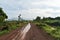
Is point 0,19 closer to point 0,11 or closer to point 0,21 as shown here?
point 0,21

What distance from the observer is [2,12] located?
80375 mm

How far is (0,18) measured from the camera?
6594 cm

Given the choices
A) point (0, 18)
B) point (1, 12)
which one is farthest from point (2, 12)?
point (0, 18)

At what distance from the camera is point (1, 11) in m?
80.9

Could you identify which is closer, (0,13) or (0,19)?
(0,19)

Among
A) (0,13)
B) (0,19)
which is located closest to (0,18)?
(0,19)

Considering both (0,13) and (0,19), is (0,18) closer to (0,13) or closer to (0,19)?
(0,19)

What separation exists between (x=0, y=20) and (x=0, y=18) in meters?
0.83

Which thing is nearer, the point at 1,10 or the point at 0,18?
the point at 0,18

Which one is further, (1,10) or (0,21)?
(1,10)

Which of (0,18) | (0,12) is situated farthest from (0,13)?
(0,18)

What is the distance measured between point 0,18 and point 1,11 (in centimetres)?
1539

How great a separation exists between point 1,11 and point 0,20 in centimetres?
1602

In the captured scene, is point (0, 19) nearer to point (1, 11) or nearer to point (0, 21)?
point (0, 21)
